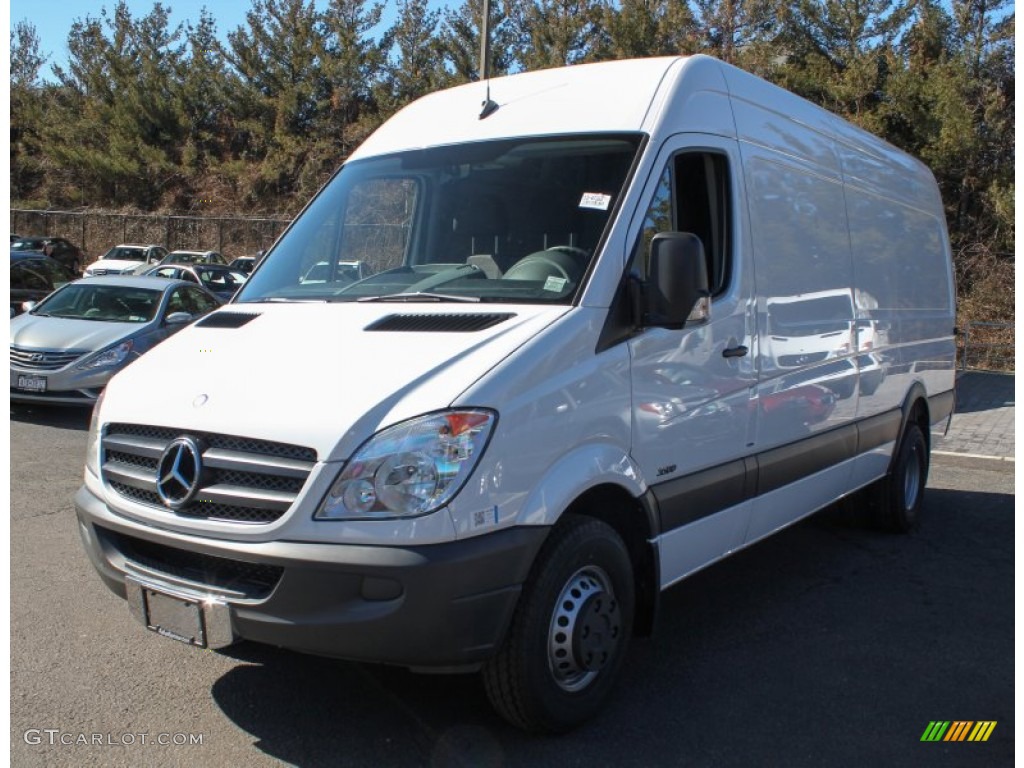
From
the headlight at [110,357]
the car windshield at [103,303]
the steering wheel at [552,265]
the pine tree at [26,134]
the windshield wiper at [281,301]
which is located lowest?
the headlight at [110,357]

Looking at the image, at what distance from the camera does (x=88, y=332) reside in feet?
36.0

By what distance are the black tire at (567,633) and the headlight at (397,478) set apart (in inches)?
22.8

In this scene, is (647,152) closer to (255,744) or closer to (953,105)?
(255,744)

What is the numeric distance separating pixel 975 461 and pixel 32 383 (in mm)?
10181

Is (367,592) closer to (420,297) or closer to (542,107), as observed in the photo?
(420,297)

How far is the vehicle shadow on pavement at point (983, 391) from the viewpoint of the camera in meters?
14.6

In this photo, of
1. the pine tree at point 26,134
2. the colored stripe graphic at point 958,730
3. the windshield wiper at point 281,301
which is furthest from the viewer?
the pine tree at point 26,134

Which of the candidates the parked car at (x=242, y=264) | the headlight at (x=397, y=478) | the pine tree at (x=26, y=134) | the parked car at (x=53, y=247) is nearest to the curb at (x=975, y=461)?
the headlight at (x=397, y=478)

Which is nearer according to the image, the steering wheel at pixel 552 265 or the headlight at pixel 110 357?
the steering wheel at pixel 552 265

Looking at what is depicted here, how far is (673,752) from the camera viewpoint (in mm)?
3736

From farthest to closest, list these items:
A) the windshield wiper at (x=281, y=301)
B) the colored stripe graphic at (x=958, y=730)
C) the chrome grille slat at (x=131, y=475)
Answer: the windshield wiper at (x=281, y=301)
the colored stripe graphic at (x=958, y=730)
the chrome grille slat at (x=131, y=475)

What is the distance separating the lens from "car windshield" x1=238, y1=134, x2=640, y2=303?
163 inches

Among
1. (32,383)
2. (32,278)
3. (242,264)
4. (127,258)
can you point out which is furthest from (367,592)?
(127,258)

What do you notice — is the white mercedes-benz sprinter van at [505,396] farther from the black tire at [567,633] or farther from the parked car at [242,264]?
the parked car at [242,264]
